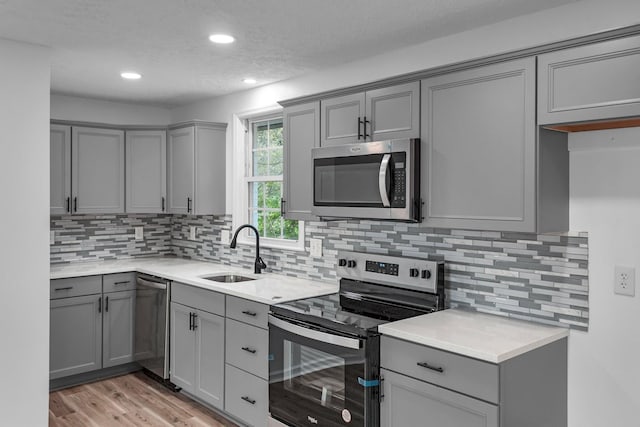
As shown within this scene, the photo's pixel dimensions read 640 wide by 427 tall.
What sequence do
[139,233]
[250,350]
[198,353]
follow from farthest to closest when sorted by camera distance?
[139,233] < [198,353] < [250,350]

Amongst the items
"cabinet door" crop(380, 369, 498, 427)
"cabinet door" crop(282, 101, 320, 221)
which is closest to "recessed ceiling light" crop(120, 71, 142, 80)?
"cabinet door" crop(282, 101, 320, 221)

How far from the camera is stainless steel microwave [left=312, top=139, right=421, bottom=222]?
2.57m

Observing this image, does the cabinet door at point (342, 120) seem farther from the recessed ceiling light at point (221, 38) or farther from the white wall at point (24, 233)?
the white wall at point (24, 233)

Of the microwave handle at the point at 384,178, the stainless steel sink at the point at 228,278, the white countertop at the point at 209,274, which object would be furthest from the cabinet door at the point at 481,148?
the stainless steel sink at the point at 228,278

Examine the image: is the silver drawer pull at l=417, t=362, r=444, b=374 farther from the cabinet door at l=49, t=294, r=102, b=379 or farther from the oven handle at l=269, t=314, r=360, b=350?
the cabinet door at l=49, t=294, r=102, b=379

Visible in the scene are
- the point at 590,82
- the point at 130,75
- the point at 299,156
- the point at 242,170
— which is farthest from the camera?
the point at 242,170

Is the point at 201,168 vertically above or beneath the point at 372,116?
beneath

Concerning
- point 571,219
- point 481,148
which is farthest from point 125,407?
point 571,219

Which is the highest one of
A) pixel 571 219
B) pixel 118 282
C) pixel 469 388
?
pixel 571 219

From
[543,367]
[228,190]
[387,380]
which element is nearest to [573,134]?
[543,367]

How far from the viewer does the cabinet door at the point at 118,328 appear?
163 inches

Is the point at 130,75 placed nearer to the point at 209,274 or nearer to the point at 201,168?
the point at 201,168

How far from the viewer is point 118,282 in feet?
13.8

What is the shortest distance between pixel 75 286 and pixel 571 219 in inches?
138
